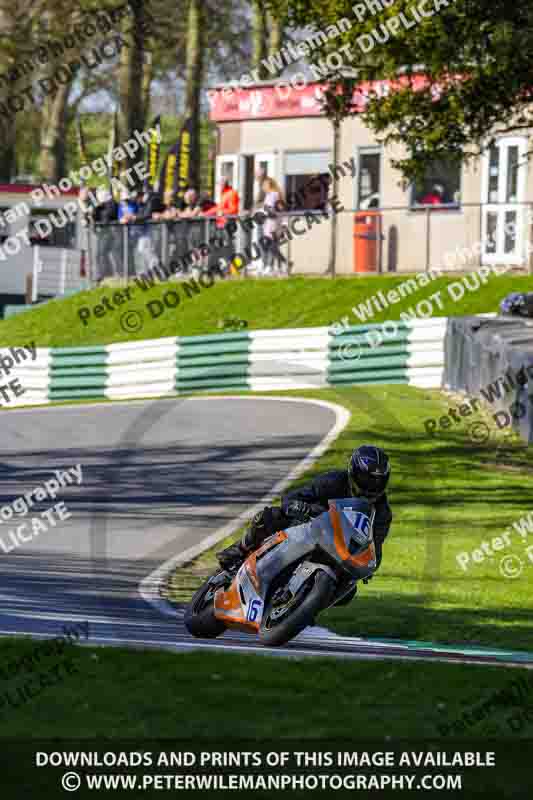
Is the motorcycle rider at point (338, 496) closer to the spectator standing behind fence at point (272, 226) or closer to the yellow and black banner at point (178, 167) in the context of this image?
the spectator standing behind fence at point (272, 226)

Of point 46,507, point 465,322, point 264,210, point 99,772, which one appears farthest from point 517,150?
point 99,772

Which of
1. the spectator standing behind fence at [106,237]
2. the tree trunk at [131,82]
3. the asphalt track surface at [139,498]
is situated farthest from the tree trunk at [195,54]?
the asphalt track surface at [139,498]

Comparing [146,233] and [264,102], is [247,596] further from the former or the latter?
[264,102]

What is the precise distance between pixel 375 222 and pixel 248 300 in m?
3.00

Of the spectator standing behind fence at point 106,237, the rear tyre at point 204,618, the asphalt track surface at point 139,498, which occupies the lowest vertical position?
the asphalt track surface at point 139,498

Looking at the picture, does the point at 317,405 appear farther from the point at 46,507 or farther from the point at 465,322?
the point at 46,507

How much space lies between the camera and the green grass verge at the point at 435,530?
1039 centimetres

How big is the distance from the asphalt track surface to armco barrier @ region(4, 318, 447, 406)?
165cm

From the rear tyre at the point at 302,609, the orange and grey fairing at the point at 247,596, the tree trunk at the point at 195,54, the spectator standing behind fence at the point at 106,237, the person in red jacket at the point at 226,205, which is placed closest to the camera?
the rear tyre at the point at 302,609

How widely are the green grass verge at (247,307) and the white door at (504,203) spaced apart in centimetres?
79

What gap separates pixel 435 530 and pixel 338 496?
20.0ft

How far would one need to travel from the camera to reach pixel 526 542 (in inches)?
538

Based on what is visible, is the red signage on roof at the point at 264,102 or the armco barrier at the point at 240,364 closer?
the armco barrier at the point at 240,364

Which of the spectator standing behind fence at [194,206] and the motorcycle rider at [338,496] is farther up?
the spectator standing behind fence at [194,206]
